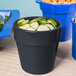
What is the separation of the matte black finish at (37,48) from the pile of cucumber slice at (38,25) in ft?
0.07

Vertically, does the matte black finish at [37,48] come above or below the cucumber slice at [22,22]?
below

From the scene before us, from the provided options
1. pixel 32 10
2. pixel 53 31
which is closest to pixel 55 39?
pixel 53 31

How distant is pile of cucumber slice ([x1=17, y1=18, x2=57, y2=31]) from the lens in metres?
0.41

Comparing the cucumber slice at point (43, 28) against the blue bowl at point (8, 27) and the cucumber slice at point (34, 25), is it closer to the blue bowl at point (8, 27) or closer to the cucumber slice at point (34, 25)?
the cucumber slice at point (34, 25)

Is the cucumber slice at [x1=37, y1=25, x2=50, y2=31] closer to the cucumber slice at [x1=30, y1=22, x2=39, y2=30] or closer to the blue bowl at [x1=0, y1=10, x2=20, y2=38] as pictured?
the cucumber slice at [x1=30, y1=22, x2=39, y2=30]

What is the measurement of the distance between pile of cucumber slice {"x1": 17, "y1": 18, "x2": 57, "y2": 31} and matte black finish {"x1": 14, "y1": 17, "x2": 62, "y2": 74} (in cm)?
2

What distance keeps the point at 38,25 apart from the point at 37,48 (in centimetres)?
6

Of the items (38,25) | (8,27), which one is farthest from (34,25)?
(8,27)

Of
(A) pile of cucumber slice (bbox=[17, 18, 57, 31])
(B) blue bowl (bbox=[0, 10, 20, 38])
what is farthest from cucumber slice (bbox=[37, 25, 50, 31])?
(B) blue bowl (bbox=[0, 10, 20, 38])

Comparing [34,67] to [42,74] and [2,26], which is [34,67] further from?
[2,26]

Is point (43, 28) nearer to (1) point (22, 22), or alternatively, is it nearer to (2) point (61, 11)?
(1) point (22, 22)

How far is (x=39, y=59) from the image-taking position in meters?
0.43

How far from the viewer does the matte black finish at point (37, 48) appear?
0.39 meters

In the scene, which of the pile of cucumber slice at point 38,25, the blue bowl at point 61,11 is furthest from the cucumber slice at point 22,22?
the blue bowl at point 61,11
